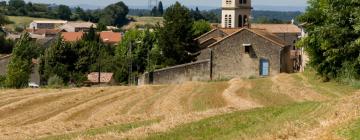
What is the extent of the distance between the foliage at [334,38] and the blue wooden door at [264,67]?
1927 cm

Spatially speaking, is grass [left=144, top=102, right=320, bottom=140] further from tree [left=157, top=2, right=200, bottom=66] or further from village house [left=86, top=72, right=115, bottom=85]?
village house [left=86, top=72, right=115, bottom=85]

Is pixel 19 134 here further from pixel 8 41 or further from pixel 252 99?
pixel 8 41

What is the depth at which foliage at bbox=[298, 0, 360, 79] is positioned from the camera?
29688mm

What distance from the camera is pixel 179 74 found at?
1994 inches

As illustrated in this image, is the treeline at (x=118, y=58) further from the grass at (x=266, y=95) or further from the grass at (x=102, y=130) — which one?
the grass at (x=102, y=130)

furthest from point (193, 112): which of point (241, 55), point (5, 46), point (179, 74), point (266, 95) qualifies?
point (5, 46)

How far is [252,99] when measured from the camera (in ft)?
92.9

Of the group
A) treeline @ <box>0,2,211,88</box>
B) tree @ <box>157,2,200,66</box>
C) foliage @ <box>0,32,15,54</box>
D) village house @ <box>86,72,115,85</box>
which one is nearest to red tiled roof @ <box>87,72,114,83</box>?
village house @ <box>86,72,115,85</box>

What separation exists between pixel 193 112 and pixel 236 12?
7308cm

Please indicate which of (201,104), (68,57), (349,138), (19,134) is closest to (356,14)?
(201,104)

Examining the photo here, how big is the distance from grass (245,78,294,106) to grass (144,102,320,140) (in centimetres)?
669

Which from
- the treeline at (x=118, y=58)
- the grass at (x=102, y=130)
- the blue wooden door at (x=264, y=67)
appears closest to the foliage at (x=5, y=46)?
the treeline at (x=118, y=58)

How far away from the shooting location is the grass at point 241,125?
16487 mm

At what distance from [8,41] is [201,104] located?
104 meters
